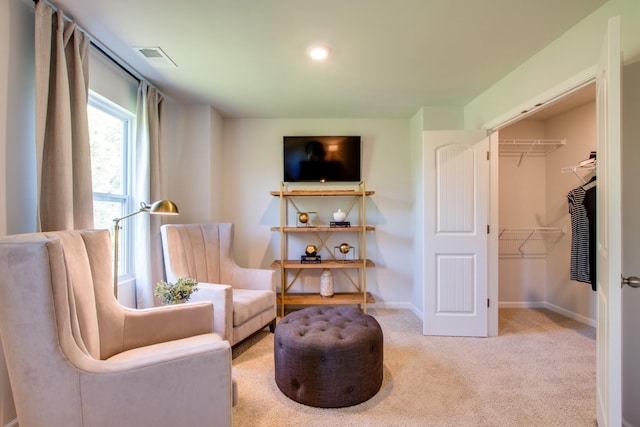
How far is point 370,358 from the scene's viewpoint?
6.08ft

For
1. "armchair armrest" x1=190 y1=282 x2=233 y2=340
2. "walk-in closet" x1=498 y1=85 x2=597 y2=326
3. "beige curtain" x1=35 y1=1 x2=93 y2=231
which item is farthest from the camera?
"walk-in closet" x1=498 y1=85 x2=597 y2=326

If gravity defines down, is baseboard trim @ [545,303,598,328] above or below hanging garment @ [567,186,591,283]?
below

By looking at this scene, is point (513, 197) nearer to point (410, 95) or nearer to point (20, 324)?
point (410, 95)

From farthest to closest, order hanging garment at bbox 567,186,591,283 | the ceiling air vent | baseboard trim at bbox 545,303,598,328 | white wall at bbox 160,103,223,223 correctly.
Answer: white wall at bbox 160,103,223,223
baseboard trim at bbox 545,303,598,328
hanging garment at bbox 567,186,591,283
the ceiling air vent

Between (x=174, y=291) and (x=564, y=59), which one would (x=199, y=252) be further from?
(x=564, y=59)

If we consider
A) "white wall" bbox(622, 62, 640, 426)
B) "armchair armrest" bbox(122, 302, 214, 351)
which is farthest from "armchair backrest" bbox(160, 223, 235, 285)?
"white wall" bbox(622, 62, 640, 426)

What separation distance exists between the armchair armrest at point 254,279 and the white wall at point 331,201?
0.62 m

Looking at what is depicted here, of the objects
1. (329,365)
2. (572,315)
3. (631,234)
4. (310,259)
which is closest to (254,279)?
(310,259)

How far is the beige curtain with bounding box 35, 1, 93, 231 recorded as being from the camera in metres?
1.62

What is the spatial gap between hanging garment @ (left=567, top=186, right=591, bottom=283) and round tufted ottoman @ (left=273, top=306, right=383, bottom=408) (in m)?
2.29

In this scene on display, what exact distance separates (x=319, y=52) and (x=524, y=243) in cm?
345

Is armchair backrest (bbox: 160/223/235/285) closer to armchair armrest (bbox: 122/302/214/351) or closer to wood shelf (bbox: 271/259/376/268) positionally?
wood shelf (bbox: 271/259/376/268)

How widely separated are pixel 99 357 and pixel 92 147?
63.3 inches

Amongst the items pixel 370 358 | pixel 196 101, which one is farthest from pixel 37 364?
pixel 196 101
